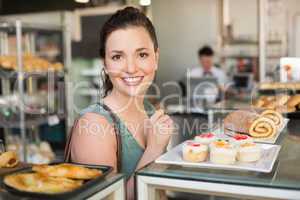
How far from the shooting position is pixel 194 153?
953 mm

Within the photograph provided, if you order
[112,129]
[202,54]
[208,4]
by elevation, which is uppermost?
[208,4]

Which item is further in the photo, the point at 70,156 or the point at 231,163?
the point at 70,156

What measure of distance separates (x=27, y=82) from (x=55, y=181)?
3.00m

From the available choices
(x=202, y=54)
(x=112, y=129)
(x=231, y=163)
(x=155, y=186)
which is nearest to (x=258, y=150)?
(x=231, y=163)

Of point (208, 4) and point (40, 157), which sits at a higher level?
point (208, 4)

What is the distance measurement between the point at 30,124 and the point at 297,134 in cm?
206

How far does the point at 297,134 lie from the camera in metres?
1.38

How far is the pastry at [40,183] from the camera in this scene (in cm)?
74

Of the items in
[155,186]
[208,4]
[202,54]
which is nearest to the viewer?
[155,186]

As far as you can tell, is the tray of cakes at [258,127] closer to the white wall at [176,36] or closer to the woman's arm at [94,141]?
the woman's arm at [94,141]

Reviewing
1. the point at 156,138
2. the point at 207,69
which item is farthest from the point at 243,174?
the point at 207,69

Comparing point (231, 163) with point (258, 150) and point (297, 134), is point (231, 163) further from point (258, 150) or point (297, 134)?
point (297, 134)

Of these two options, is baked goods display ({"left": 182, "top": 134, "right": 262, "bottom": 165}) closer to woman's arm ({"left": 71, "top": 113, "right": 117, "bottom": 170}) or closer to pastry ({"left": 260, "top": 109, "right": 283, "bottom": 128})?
woman's arm ({"left": 71, "top": 113, "right": 117, "bottom": 170})

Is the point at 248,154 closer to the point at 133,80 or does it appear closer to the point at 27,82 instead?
the point at 133,80
